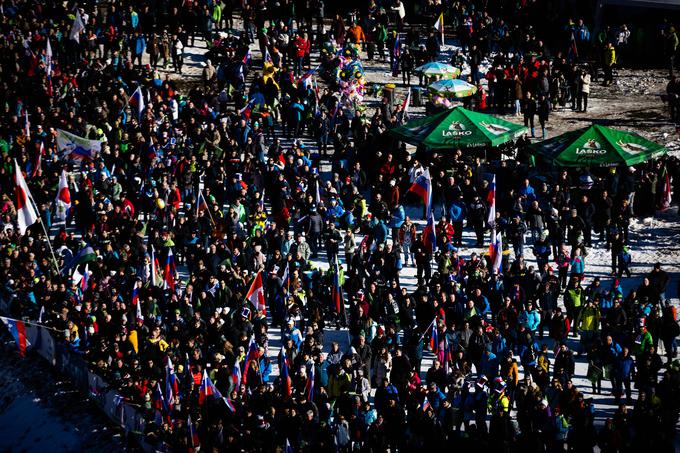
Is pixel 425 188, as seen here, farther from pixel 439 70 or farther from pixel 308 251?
pixel 439 70

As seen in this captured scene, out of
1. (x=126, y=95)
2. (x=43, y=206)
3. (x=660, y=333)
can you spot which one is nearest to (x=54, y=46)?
(x=126, y=95)

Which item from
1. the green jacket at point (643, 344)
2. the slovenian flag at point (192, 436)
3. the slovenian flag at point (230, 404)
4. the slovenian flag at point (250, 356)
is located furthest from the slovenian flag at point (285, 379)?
the green jacket at point (643, 344)

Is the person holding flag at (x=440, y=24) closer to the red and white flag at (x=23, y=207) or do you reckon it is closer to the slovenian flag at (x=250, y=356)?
the red and white flag at (x=23, y=207)

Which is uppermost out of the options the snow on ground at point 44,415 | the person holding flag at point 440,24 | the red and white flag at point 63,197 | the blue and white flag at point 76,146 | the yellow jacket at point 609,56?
the person holding flag at point 440,24

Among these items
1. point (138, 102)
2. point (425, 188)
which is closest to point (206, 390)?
point (425, 188)

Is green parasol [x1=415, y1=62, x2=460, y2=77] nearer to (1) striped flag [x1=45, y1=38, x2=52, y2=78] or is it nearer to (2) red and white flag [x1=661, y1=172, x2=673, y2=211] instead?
(2) red and white flag [x1=661, y1=172, x2=673, y2=211]

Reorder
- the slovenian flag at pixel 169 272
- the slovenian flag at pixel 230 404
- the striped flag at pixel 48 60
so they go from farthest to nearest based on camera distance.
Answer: the striped flag at pixel 48 60, the slovenian flag at pixel 169 272, the slovenian flag at pixel 230 404

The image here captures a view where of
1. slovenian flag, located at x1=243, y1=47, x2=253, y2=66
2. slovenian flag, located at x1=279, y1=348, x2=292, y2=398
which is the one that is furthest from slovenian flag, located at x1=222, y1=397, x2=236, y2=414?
slovenian flag, located at x1=243, y1=47, x2=253, y2=66

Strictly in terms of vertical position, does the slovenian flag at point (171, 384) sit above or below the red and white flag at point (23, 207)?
below
